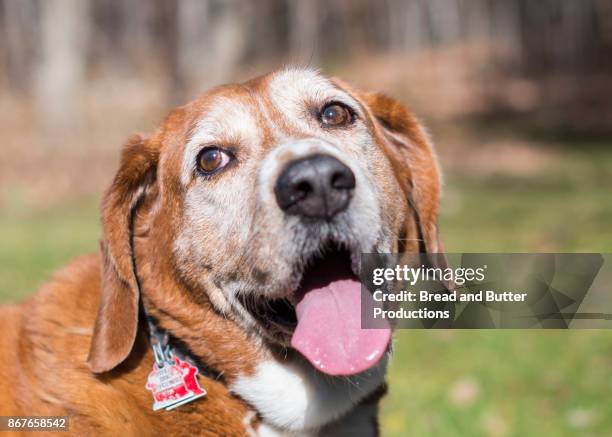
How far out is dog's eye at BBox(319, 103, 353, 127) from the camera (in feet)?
13.0

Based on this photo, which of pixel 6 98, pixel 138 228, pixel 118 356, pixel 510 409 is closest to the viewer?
pixel 118 356

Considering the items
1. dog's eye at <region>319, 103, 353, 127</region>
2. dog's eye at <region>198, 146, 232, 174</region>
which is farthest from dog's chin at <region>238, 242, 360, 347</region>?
dog's eye at <region>319, 103, 353, 127</region>

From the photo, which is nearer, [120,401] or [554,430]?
[120,401]

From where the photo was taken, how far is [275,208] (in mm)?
3170

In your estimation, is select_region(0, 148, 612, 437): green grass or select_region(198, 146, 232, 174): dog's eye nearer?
select_region(198, 146, 232, 174): dog's eye

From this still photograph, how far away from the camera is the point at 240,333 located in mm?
3436

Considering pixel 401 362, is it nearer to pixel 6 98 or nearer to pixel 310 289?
pixel 310 289

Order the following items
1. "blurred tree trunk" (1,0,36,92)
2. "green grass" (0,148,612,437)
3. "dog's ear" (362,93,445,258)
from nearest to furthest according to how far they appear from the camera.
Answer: "dog's ear" (362,93,445,258)
"green grass" (0,148,612,437)
"blurred tree trunk" (1,0,36,92)

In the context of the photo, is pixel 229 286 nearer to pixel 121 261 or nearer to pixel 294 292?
pixel 294 292

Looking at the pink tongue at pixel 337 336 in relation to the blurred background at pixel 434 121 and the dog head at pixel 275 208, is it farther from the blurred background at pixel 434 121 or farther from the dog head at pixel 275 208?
the blurred background at pixel 434 121

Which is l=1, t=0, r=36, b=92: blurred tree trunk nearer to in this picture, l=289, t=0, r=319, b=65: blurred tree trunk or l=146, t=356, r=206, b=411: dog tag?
l=289, t=0, r=319, b=65: blurred tree trunk

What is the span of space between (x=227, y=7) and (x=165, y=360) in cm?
1561

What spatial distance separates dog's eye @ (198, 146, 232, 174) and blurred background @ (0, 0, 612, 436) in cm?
55

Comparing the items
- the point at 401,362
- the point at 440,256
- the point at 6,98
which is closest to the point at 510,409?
the point at 401,362
